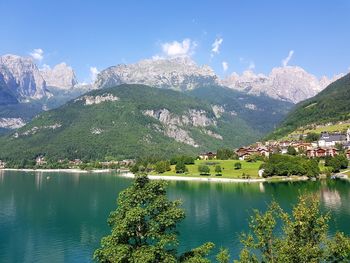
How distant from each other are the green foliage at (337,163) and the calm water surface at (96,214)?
21.1 metres

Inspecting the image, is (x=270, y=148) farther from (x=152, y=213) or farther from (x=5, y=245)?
(x=152, y=213)

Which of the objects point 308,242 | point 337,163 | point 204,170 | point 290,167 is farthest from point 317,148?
point 308,242

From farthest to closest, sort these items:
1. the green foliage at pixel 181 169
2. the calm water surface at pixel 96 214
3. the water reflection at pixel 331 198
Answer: the green foliage at pixel 181 169
the water reflection at pixel 331 198
the calm water surface at pixel 96 214

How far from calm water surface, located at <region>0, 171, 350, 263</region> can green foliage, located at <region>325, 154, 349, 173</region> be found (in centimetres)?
2111

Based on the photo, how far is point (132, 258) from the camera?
70.0 feet

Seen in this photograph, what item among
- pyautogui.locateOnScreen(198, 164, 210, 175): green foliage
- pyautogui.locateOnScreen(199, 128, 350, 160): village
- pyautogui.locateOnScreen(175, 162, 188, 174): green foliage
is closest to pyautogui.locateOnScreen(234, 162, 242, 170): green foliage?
pyautogui.locateOnScreen(198, 164, 210, 175): green foliage

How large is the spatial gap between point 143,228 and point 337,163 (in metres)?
135

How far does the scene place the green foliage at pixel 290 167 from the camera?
139 m

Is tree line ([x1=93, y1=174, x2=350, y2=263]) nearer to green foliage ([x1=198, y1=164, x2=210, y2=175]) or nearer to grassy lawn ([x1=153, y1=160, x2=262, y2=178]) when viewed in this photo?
grassy lawn ([x1=153, y1=160, x2=262, y2=178])

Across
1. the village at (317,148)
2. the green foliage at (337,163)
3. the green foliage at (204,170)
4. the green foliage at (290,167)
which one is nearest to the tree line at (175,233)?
the green foliage at (290,167)

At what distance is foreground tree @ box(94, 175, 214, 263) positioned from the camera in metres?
21.8

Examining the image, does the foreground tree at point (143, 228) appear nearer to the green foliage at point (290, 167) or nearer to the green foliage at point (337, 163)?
the green foliage at point (290, 167)

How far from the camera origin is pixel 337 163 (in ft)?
471

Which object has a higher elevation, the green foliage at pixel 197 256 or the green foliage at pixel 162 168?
the green foliage at pixel 162 168
